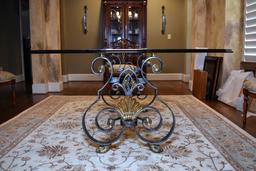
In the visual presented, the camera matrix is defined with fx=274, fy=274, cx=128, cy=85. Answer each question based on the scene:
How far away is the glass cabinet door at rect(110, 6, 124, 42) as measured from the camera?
6688 mm

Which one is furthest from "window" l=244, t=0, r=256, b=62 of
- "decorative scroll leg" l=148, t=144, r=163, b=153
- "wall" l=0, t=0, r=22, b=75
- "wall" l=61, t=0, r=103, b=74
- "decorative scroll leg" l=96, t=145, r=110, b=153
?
"wall" l=0, t=0, r=22, b=75

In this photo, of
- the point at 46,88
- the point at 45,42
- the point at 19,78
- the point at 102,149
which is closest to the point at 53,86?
the point at 46,88

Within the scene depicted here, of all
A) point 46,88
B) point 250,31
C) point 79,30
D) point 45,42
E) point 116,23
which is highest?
point 116,23

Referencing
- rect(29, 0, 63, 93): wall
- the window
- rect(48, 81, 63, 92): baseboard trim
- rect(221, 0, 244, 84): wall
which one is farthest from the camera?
rect(48, 81, 63, 92): baseboard trim

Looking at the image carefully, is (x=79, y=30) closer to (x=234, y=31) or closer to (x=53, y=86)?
(x=53, y=86)

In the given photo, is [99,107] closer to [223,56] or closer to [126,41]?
[223,56]

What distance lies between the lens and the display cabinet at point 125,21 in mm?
6641

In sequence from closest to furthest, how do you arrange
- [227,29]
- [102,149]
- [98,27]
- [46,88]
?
[102,149] → [227,29] → [46,88] → [98,27]

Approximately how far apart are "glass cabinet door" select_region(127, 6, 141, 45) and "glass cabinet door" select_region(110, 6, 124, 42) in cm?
19

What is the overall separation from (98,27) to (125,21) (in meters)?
0.87

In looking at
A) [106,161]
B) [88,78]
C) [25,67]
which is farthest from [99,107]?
[25,67]

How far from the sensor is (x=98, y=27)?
7203 millimetres

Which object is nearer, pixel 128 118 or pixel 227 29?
pixel 128 118

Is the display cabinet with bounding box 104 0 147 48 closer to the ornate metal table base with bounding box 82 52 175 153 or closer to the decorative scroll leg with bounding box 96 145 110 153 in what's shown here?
the ornate metal table base with bounding box 82 52 175 153
